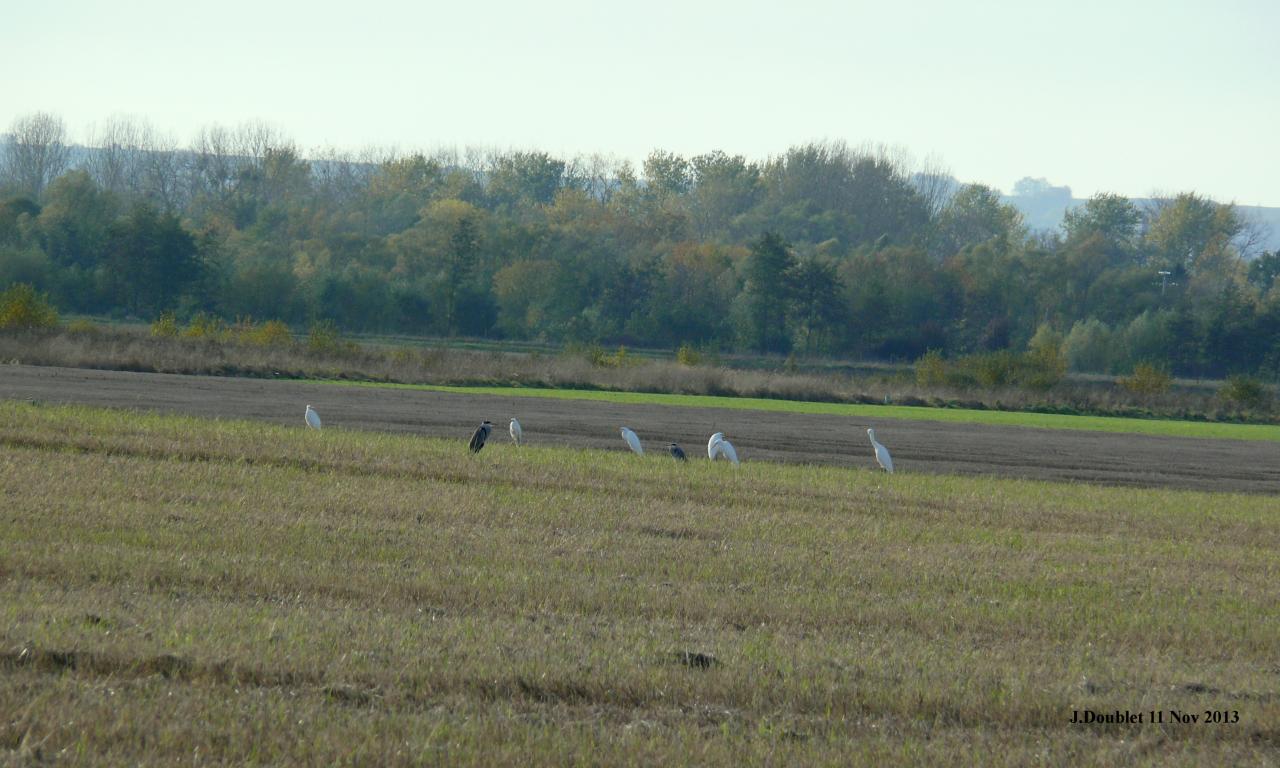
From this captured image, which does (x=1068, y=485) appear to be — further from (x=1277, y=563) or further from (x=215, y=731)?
(x=215, y=731)

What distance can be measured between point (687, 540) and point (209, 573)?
5466 millimetres

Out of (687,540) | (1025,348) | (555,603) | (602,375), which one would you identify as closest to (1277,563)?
(687,540)

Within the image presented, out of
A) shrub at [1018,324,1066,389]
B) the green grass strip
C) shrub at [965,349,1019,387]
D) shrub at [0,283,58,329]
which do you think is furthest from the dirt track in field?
shrub at [965,349,1019,387]

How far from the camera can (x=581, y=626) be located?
30.6ft

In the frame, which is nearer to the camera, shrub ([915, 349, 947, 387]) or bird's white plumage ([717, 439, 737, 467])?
bird's white plumage ([717, 439, 737, 467])

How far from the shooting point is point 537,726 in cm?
697

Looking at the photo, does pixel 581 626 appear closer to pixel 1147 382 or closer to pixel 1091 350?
pixel 1147 382

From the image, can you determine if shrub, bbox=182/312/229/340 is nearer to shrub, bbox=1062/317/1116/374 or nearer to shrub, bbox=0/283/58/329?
shrub, bbox=0/283/58/329

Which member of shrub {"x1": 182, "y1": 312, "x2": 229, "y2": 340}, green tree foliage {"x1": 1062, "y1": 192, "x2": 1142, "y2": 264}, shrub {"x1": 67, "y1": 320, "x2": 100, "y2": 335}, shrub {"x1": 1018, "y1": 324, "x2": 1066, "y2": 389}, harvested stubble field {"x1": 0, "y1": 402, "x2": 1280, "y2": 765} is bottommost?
shrub {"x1": 182, "y1": 312, "x2": 229, "y2": 340}

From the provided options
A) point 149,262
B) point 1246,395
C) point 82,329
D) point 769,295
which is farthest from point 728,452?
point 149,262

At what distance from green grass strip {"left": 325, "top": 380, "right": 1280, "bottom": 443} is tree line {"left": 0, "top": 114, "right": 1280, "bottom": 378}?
3250 cm

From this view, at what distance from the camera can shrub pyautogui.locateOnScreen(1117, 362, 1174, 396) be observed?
2790 inches

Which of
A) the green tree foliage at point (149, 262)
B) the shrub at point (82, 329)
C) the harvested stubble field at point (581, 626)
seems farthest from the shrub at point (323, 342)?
the harvested stubble field at point (581, 626)

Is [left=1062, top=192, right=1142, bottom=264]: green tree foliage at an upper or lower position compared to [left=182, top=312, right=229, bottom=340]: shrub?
upper
